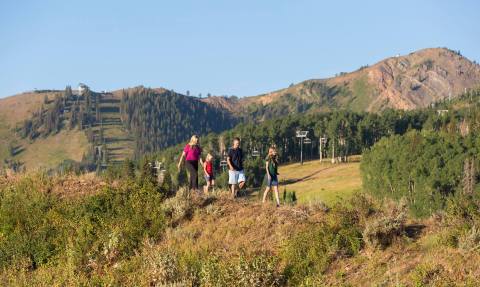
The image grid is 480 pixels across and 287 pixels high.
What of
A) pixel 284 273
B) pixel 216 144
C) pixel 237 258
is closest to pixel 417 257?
pixel 284 273

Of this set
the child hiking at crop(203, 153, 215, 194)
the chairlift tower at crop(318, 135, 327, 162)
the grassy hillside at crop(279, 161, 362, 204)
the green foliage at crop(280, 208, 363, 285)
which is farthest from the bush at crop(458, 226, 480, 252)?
the chairlift tower at crop(318, 135, 327, 162)

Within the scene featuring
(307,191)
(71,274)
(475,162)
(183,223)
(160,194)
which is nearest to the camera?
(71,274)

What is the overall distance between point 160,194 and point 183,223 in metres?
1.47

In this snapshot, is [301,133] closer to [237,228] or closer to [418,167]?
[418,167]

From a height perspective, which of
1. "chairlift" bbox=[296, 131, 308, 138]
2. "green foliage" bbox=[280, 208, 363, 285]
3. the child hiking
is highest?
"chairlift" bbox=[296, 131, 308, 138]

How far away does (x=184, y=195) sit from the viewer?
16609 mm

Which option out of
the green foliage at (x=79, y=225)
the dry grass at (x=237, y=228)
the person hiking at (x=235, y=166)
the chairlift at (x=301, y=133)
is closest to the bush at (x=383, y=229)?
the dry grass at (x=237, y=228)

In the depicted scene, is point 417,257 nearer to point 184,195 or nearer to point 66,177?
point 184,195

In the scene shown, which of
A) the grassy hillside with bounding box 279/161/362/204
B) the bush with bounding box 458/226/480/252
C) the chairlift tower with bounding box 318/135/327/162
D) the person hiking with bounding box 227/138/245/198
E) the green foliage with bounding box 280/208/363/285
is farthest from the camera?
the chairlift tower with bounding box 318/135/327/162

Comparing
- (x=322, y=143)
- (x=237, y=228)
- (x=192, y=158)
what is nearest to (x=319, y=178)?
(x=322, y=143)

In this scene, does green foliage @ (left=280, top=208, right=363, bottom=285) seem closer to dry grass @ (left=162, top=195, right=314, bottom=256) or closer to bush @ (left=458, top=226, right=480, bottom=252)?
dry grass @ (left=162, top=195, right=314, bottom=256)

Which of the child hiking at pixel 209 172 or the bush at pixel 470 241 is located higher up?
the child hiking at pixel 209 172

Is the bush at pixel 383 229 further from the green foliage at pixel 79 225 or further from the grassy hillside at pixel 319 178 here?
the grassy hillside at pixel 319 178

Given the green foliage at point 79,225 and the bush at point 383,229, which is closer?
the bush at point 383,229
